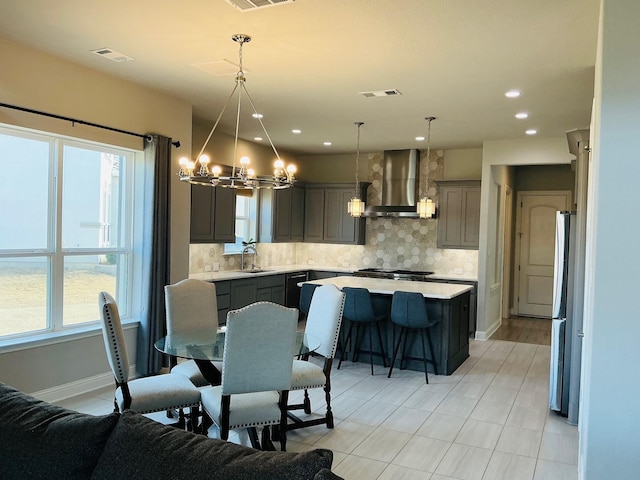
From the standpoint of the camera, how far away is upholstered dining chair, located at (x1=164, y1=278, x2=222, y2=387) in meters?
4.17

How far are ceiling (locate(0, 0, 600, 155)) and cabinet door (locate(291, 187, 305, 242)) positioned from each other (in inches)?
111

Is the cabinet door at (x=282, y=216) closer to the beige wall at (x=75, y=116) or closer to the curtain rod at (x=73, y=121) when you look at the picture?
the beige wall at (x=75, y=116)

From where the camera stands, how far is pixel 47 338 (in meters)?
4.30

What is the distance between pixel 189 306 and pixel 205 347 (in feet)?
2.85

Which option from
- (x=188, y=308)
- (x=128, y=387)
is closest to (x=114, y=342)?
(x=128, y=387)

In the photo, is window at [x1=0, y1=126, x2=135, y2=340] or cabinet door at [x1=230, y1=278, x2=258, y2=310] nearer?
window at [x1=0, y1=126, x2=135, y2=340]

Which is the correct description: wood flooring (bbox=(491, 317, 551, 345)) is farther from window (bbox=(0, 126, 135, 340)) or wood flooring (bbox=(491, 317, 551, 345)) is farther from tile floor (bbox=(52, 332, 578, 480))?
window (bbox=(0, 126, 135, 340))

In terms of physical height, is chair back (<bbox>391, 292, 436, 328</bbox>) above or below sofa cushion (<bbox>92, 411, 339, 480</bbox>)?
below

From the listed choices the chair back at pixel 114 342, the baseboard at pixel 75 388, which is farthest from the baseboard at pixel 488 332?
the chair back at pixel 114 342

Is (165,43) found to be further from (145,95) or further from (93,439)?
(93,439)

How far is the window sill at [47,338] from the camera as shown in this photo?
4.03m

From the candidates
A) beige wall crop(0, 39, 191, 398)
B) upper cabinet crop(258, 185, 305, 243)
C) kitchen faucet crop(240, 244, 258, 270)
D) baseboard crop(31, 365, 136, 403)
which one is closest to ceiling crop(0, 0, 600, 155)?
beige wall crop(0, 39, 191, 398)

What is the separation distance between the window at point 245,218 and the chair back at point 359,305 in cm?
292

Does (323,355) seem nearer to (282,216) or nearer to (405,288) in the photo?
(405,288)
